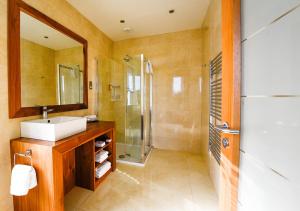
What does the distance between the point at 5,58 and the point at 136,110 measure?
1.93 meters

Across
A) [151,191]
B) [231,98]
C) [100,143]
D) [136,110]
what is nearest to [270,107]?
[231,98]

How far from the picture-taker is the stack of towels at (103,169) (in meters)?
1.85

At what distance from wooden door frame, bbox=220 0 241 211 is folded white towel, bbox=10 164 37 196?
1434mm

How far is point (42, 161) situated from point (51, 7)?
1.80 meters

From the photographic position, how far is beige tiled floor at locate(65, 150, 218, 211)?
1509mm

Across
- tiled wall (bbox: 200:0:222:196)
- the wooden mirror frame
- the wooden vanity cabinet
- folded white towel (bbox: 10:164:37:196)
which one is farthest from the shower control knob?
the wooden mirror frame

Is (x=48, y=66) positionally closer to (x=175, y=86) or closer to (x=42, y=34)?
(x=42, y=34)

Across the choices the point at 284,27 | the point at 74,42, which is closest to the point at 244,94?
the point at 284,27

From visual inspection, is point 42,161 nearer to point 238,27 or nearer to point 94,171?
point 94,171

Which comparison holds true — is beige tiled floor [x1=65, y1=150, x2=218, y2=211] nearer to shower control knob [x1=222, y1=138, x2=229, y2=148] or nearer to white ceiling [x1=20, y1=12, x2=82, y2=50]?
shower control knob [x1=222, y1=138, x2=229, y2=148]

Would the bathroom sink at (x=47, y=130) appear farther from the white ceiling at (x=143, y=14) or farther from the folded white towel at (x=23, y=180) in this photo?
the white ceiling at (x=143, y=14)

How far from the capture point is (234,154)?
708 mm

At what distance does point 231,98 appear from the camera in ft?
2.35

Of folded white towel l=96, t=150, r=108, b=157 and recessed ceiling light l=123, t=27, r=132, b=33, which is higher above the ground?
recessed ceiling light l=123, t=27, r=132, b=33
